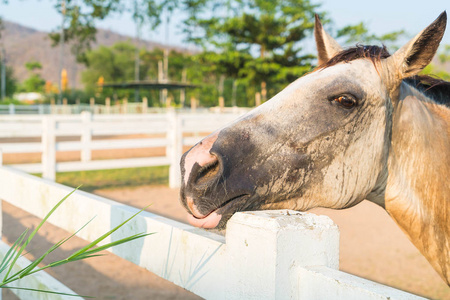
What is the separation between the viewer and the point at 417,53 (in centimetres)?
215

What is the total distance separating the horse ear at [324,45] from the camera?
2586mm

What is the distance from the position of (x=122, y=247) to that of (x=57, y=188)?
72cm

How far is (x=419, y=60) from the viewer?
215 centimetres

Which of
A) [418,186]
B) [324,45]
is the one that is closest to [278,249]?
[418,186]

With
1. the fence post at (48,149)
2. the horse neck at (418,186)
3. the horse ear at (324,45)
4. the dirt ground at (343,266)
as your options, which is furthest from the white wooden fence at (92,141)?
the horse neck at (418,186)

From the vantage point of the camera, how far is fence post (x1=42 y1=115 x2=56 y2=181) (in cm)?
813

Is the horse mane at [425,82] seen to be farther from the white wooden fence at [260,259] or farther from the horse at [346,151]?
the white wooden fence at [260,259]

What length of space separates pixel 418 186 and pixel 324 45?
0.93 meters

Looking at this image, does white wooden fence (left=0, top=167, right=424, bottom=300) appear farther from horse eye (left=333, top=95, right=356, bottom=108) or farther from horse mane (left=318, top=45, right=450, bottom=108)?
horse mane (left=318, top=45, right=450, bottom=108)

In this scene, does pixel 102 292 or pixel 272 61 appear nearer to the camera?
pixel 102 292

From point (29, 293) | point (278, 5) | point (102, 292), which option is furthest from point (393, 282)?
point (278, 5)

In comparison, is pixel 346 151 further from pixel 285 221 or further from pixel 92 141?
pixel 92 141

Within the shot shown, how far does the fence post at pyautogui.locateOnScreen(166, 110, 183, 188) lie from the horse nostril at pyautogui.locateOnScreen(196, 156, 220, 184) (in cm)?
752

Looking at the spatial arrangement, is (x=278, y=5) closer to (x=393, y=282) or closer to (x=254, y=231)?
(x=393, y=282)
